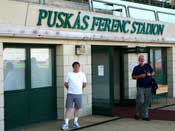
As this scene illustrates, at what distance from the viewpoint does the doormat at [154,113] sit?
13797 millimetres

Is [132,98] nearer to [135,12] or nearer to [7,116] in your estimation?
[135,12]

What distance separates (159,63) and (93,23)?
6.17 meters

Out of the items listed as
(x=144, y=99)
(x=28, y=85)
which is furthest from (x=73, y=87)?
(x=144, y=99)

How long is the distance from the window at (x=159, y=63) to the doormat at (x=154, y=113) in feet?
11.9

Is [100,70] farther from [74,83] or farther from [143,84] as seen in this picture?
[74,83]

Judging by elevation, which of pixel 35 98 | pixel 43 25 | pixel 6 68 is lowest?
pixel 35 98

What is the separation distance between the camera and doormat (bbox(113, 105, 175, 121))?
13797 mm

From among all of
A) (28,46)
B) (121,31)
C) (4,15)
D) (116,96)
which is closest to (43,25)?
(28,46)

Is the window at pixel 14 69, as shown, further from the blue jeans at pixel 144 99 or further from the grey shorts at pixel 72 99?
the blue jeans at pixel 144 99

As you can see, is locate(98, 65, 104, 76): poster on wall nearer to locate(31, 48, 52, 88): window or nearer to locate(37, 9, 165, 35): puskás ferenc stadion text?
locate(37, 9, 165, 35): puskás ferenc stadion text

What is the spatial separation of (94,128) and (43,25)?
3066 mm

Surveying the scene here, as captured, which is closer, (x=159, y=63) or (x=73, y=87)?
(x=73, y=87)

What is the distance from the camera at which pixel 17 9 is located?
11547mm

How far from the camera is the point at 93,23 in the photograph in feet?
47.6
